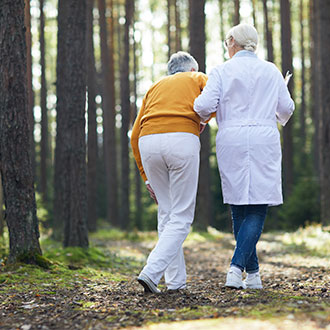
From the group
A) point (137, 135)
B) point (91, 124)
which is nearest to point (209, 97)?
point (137, 135)

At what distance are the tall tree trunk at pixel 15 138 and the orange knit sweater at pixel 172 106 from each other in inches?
75.5

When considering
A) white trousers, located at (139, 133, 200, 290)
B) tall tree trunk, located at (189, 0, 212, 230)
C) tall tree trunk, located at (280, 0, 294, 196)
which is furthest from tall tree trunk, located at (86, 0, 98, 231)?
white trousers, located at (139, 133, 200, 290)

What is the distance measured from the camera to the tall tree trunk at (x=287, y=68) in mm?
19206

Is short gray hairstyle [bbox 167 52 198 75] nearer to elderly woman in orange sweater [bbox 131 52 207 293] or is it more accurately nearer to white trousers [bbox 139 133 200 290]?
elderly woman in orange sweater [bbox 131 52 207 293]

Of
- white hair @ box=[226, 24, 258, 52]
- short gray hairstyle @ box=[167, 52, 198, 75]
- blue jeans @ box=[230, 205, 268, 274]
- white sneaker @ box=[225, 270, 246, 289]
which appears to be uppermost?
white hair @ box=[226, 24, 258, 52]

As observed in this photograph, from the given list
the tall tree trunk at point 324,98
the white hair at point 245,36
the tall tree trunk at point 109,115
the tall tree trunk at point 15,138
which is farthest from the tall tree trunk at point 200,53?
the white hair at point 245,36

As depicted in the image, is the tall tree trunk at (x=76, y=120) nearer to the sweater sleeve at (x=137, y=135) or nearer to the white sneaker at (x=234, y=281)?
the sweater sleeve at (x=137, y=135)

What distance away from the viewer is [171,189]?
4.70 meters

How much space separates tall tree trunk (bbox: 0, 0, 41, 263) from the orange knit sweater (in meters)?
1.92

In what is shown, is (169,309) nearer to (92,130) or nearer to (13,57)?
(13,57)

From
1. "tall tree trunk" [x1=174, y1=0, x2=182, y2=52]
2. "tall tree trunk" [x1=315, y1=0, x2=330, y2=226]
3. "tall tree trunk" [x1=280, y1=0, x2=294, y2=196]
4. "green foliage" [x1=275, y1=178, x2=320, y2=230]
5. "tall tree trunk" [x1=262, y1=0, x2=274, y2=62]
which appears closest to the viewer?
"tall tree trunk" [x1=315, y1=0, x2=330, y2=226]

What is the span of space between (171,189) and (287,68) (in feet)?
51.3

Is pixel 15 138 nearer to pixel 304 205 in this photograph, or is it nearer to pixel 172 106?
pixel 172 106

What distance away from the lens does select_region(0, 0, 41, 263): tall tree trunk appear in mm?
6164
